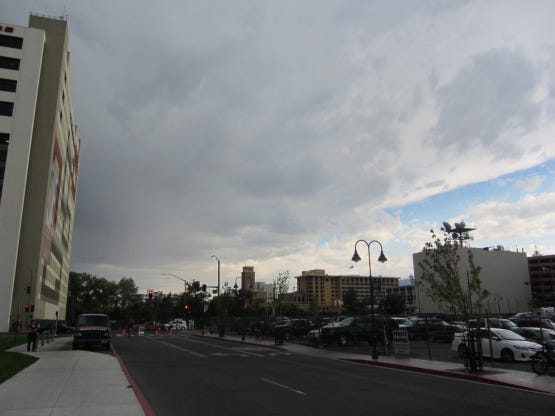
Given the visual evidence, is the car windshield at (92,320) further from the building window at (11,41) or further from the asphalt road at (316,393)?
the building window at (11,41)

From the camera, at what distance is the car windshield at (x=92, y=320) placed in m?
28.4

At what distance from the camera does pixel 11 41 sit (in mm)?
58812

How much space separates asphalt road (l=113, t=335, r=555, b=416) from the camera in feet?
33.2

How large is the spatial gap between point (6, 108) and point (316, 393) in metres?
58.2

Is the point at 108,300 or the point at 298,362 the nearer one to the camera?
the point at 298,362

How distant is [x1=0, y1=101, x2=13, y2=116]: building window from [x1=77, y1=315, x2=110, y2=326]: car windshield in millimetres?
38803

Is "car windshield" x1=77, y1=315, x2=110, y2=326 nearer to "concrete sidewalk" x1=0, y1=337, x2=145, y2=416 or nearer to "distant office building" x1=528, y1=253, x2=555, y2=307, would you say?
"concrete sidewalk" x1=0, y1=337, x2=145, y2=416

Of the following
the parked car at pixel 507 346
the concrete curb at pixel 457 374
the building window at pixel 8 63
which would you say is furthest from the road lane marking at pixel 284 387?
the building window at pixel 8 63

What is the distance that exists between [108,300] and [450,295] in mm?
141261

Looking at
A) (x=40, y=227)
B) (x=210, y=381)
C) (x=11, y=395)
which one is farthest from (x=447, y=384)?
(x=40, y=227)

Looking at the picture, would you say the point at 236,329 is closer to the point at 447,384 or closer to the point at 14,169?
the point at 14,169

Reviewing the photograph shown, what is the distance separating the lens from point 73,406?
31.8ft

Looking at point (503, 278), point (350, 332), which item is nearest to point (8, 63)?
point (350, 332)

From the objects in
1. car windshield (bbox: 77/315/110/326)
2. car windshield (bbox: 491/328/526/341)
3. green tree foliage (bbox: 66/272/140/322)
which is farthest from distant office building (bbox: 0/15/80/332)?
green tree foliage (bbox: 66/272/140/322)
